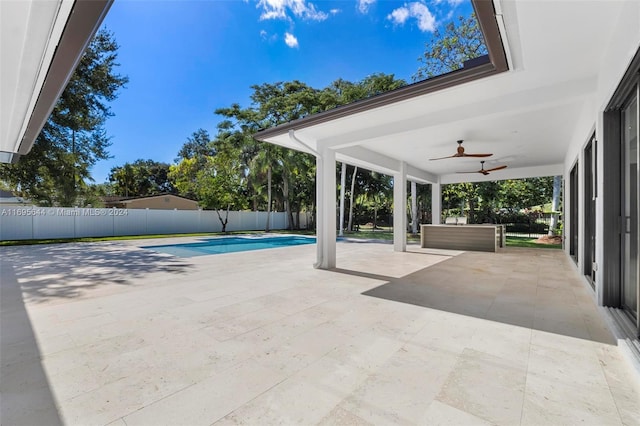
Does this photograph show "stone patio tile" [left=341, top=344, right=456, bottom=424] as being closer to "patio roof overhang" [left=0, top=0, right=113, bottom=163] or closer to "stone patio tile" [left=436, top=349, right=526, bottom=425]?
"stone patio tile" [left=436, top=349, right=526, bottom=425]

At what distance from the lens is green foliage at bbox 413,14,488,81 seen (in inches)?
565

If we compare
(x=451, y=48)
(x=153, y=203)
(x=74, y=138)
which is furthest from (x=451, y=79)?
(x=153, y=203)

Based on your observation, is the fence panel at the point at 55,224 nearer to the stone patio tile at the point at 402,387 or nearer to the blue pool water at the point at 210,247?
the blue pool water at the point at 210,247

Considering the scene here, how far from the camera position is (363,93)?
647 inches

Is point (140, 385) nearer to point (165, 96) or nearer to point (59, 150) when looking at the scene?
point (59, 150)

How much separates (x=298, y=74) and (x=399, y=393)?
59.0ft

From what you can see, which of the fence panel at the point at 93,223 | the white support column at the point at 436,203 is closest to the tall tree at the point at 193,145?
the fence panel at the point at 93,223

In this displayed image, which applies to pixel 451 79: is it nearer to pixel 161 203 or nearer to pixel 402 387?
pixel 402 387

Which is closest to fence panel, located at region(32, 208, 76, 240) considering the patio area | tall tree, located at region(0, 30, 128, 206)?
tall tree, located at region(0, 30, 128, 206)

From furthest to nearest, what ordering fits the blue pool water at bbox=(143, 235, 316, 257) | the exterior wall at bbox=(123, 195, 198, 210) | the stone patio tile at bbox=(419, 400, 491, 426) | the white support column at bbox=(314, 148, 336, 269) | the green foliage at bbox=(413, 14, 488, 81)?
the exterior wall at bbox=(123, 195, 198, 210) < the green foliage at bbox=(413, 14, 488, 81) < the blue pool water at bbox=(143, 235, 316, 257) < the white support column at bbox=(314, 148, 336, 269) < the stone patio tile at bbox=(419, 400, 491, 426)

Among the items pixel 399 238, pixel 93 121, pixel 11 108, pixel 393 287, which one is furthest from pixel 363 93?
pixel 11 108

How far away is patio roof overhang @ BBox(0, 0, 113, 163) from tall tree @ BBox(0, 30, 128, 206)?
34.2 feet

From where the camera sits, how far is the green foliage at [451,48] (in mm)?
14359

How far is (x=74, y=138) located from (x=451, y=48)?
18.2 m
